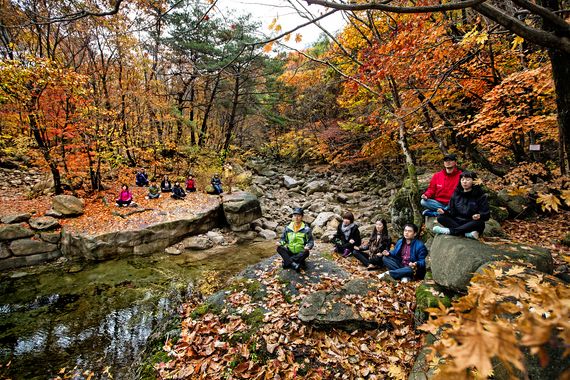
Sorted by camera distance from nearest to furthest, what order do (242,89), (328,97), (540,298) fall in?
(540,298)
(242,89)
(328,97)

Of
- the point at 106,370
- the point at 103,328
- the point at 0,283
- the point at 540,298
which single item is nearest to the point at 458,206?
the point at 540,298

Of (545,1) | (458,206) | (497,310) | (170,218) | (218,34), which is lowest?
(170,218)

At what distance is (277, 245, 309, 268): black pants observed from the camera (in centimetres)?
596

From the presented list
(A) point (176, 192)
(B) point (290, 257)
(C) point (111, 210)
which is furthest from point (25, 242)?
(B) point (290, 257)

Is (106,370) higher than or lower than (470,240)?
lower

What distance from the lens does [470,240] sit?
4.51 m

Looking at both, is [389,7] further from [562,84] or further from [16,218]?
[16,218]

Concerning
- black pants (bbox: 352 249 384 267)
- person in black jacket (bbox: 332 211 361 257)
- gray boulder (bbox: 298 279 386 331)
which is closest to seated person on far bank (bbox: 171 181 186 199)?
person in black jacket (bbox: 332 211 361 257)

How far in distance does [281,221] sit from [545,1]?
1233 cm

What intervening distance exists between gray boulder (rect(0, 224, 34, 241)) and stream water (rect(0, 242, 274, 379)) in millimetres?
1335

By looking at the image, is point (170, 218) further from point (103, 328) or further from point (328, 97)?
point (328, 97)

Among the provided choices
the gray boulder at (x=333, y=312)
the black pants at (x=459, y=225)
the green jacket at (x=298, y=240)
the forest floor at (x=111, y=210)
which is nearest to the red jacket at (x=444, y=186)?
the black pants at (x=459, y=225)

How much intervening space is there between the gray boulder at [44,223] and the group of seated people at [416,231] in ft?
30.0

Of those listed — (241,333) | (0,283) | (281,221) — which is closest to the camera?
(241,333)
